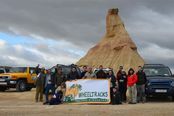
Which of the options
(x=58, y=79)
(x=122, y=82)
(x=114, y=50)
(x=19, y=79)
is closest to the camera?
(x=122, y=82)

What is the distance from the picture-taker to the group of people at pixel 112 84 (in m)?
21.5

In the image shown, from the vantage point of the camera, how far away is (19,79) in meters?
31.8

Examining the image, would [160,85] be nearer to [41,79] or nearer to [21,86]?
[41,79]

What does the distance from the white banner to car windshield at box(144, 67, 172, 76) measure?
106 inches

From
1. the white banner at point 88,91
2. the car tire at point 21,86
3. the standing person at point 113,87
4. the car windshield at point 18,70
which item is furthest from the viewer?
the car windshield at point 18,70

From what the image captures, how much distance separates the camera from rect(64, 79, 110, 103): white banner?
70.8 ft

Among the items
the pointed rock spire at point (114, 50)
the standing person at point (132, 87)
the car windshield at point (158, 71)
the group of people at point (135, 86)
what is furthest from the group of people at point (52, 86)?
the pointed rock spire at point (114, 50)

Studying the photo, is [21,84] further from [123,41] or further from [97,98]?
[123,41]

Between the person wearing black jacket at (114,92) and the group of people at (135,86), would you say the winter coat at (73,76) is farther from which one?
the group of people at (135,86)

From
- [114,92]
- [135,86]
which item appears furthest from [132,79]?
[114,92]

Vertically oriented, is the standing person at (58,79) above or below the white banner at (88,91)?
above

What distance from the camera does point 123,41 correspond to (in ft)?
337

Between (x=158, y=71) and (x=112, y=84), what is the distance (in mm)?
2931

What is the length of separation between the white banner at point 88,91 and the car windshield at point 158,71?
8.81 ft
